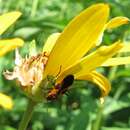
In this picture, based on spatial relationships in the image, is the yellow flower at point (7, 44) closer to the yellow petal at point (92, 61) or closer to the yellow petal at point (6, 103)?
the yellow petal at point (6, 103)

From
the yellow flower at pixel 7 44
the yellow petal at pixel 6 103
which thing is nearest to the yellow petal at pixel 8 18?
the yellow flower at pixel 7 44

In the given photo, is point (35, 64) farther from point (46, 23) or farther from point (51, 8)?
point (51, 8)

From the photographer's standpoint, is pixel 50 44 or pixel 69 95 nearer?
pixel 50 44

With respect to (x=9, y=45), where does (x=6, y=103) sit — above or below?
below

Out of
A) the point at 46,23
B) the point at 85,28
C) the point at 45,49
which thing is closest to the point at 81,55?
the point at 85,28

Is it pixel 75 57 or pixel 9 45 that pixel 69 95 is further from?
pixel 9 45

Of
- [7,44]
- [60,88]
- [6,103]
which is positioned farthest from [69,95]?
[6,103]

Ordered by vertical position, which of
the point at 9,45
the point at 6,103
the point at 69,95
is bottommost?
the point at 6,103

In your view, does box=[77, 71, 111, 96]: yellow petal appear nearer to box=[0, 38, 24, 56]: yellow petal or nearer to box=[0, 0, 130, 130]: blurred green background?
box=[0, 38, 24, 56]: yellow petal
